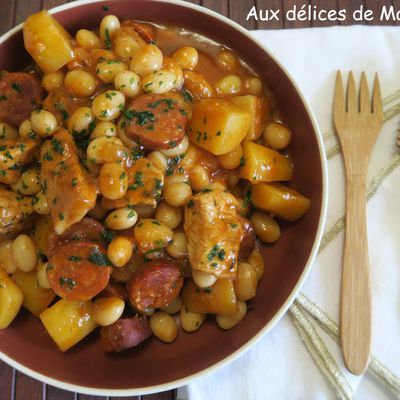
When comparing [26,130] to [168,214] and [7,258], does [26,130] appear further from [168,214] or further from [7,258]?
[168,214]

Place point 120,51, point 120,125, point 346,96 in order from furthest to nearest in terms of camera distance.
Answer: point 346,96, point 120,51, point 120,125

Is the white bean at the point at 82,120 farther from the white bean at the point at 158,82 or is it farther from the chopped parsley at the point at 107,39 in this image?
the chopped parsley at the point at 107,39

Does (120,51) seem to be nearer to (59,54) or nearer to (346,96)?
(59,54)

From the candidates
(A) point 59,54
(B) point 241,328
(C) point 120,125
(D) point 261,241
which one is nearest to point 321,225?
(D) point 261,241

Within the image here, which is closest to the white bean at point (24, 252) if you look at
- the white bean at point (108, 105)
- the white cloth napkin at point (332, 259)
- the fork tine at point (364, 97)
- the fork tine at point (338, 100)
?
the white bean at point (108, 105)

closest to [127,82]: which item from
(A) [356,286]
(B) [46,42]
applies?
(B) [46,42]

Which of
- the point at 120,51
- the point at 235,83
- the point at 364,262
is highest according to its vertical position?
the point at 120,51

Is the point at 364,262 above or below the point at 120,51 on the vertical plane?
below

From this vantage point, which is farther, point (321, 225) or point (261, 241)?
point (261, 241)
